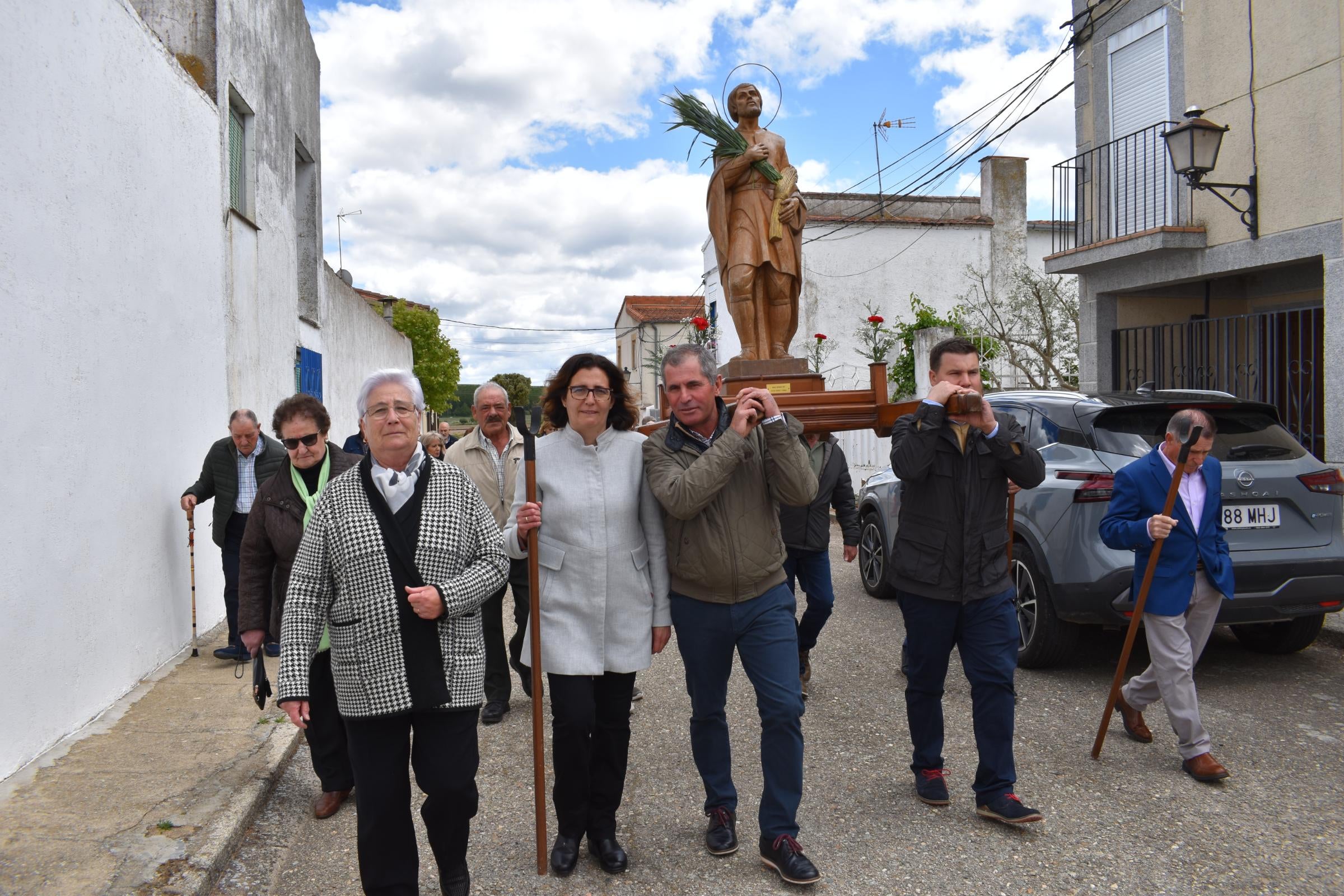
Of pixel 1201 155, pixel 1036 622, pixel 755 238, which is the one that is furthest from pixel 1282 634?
pixel 1201 155

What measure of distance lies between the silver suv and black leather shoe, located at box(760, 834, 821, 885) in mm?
2688

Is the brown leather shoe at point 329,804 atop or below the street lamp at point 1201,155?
below

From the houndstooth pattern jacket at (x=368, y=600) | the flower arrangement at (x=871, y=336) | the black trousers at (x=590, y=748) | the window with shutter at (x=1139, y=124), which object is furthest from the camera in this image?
the flower arrangement at (x=871, y=336)

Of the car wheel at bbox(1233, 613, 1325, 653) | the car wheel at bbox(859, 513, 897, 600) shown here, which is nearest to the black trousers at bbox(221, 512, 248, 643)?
the car wheel at bbox(859, 513, 897, 600)

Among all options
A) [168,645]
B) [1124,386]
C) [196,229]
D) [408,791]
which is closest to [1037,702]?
[408,791]

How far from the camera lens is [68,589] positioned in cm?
502

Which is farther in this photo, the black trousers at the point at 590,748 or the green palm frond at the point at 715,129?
the green palm frond at the point at 715,129

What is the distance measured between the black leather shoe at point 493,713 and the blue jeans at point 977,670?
2400 mm

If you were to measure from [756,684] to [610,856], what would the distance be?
2.68ft

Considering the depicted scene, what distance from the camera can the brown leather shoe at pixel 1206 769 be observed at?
429 centimetres

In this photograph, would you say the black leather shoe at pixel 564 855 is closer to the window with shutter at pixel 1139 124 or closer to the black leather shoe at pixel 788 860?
the black leather shoe at pixel 788 860

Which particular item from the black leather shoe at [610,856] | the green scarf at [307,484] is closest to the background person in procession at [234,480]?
the green scarf at [307,484]

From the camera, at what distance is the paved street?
3518 mm

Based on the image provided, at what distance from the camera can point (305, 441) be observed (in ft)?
14.0
